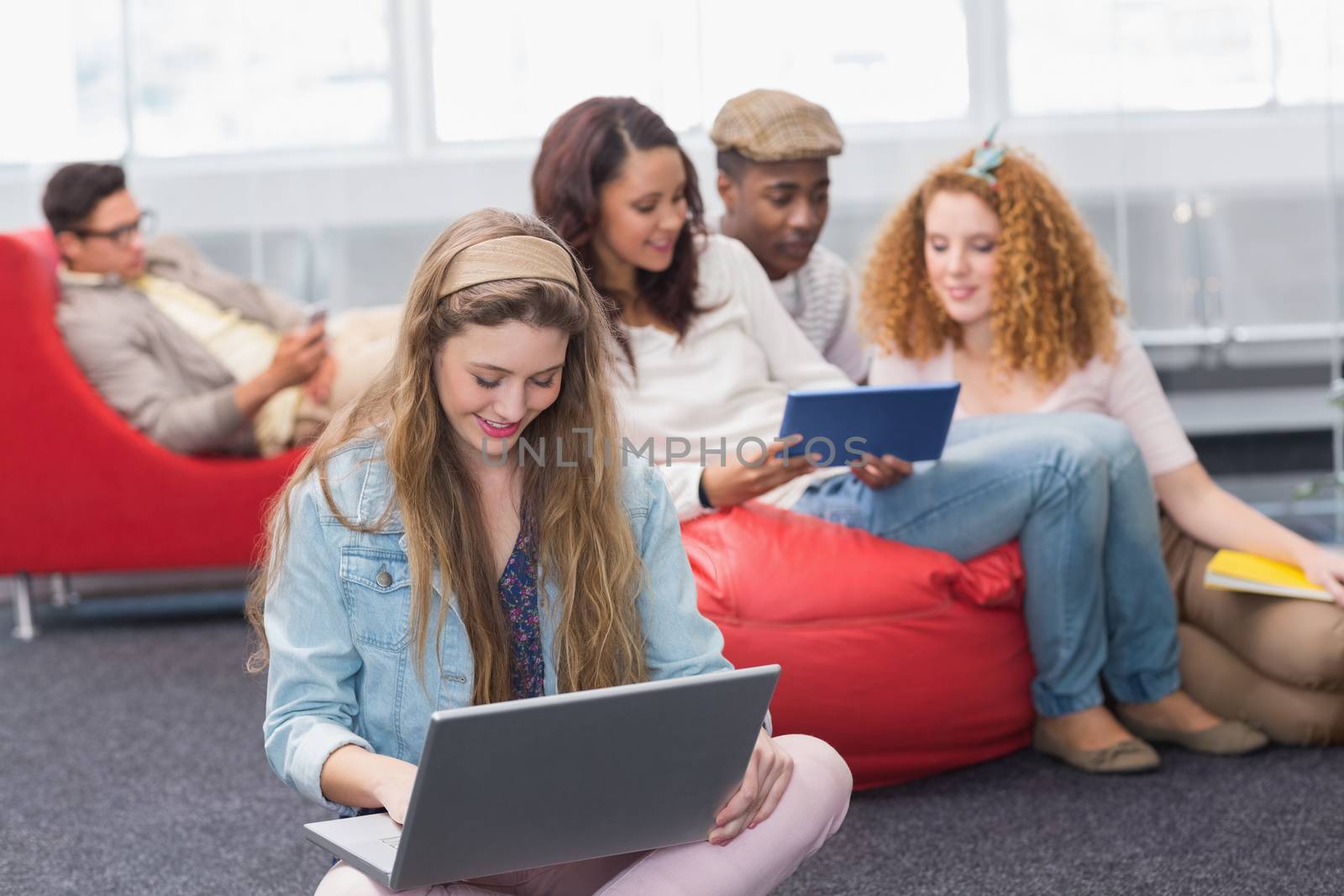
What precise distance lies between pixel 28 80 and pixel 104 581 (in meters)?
1.38

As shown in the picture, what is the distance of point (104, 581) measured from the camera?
3.63 meters

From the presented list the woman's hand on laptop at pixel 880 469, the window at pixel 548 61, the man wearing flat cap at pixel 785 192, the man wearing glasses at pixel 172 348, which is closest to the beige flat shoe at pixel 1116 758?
the woman's hand on laptop at pixel 880 469

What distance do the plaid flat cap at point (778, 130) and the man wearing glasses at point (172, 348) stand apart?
3.05ft

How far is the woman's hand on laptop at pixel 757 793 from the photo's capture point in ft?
3.77

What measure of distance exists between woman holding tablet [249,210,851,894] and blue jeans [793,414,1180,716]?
732 mm

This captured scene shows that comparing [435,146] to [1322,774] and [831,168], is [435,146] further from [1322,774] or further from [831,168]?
[1322,774]

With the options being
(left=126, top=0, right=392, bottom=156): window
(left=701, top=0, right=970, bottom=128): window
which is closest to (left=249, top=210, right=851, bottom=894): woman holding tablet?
(left=701, top=0, right=970, bottom=128): window

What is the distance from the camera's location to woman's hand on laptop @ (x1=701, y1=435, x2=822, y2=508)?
1.87 m

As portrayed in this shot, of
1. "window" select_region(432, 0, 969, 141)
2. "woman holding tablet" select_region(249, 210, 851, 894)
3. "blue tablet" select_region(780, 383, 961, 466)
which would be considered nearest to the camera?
"woman holding tablet" select_region(249, 210, 851, 894)


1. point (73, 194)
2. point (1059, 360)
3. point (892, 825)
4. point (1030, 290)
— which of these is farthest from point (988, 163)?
point (73, 194)

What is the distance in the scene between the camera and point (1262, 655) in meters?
2.02

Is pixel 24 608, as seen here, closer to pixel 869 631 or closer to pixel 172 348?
pixel 172 348

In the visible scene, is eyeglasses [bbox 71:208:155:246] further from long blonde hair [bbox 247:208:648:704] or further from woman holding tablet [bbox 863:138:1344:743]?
long blonde hair [bbox 247:208:648:704]

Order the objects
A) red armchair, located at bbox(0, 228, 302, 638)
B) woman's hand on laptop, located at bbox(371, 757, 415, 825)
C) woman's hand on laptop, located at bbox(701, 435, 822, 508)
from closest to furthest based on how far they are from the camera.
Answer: woman's hand on laptop, located at bbox(371, 757, 415, 825) < woman's hand on laptop, located at bbox(701, 435, 822, 508) < red armchair, located at bbox(0, 228, 302, 638)
